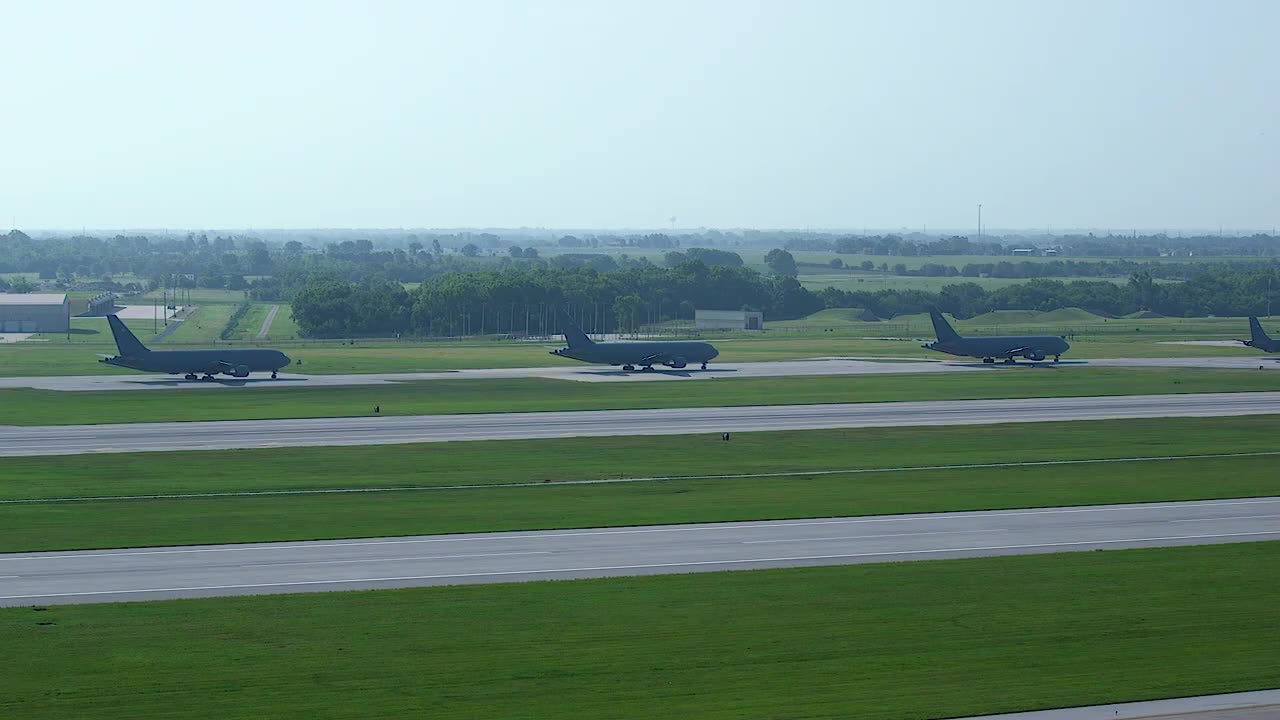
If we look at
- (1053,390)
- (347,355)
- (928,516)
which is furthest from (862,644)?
(347,355)

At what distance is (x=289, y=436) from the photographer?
3285 inches

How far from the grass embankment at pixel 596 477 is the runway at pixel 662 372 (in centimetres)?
4141

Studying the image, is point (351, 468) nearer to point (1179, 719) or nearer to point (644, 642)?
point (644, 642)

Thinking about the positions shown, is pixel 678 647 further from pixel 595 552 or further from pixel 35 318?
pixel 35 318

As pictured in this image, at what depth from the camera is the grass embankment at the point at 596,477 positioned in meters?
55.1

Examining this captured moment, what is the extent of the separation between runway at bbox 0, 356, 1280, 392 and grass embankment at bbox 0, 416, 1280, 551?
136 feet

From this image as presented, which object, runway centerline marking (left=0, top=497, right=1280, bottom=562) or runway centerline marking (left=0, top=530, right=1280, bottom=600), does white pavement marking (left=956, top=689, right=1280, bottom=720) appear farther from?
runway centerline marking (left=0, top=497, right=1280, bottom=562)

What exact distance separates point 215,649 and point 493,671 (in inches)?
297

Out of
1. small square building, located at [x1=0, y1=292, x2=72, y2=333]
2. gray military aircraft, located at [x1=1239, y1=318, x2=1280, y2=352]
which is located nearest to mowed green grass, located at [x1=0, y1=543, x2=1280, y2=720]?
gray military aircraft, located at [x1=1239, y1=318, x2=1280, y2=352]

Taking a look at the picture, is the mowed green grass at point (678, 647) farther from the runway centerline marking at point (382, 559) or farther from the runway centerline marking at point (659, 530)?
the runway centerline marking at point (659, 530)

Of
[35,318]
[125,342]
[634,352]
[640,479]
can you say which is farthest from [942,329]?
[35,318]

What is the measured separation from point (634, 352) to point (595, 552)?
83753 millimetres

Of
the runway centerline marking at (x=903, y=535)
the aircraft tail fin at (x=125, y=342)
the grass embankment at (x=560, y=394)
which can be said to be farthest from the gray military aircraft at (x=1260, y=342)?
the aircraft tail fin at (x=125, y=342)

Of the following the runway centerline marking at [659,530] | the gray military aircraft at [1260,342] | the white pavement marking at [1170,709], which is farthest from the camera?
the gray military aircraft at [1260,342]
